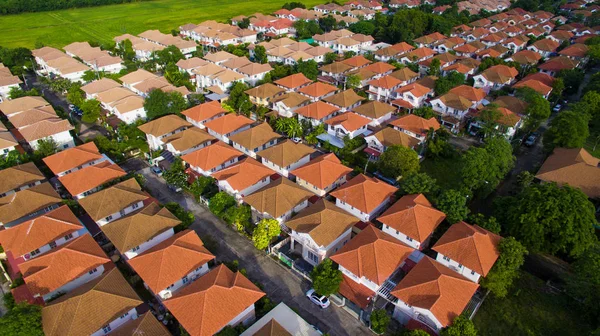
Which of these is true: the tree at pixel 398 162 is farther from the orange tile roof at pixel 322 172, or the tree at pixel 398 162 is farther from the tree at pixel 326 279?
the tree at pixel 326 279

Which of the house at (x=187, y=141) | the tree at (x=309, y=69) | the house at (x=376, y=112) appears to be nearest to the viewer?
the house at (x=187, y=141)

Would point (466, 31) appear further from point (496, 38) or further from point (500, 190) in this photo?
point (500, 190)

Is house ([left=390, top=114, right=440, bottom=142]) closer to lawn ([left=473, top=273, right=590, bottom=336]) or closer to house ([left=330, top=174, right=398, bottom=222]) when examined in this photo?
house ([left=330, top=174, right=398, bottom=222])

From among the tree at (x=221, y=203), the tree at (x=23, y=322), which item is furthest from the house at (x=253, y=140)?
the tree at (x=23, y=322)

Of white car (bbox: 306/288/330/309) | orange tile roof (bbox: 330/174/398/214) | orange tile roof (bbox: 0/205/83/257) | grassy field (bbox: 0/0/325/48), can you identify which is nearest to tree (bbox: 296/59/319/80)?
orange tile roof (bbox: 330/174/398/214)

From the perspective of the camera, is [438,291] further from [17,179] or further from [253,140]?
[17,179]
